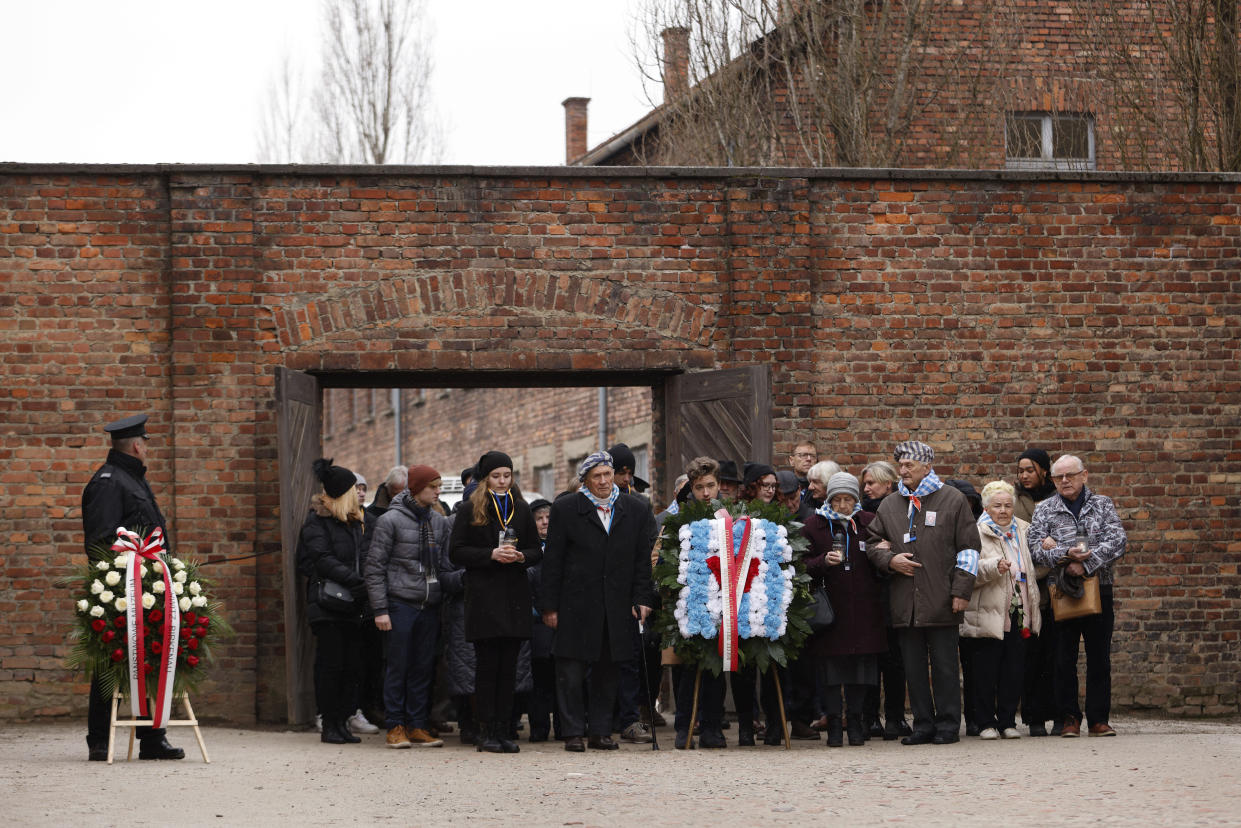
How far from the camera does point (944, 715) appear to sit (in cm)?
1034

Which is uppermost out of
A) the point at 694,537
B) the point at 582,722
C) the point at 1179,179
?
the point at 1179,179

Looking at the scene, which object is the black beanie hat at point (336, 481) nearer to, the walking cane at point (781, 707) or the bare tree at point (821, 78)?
the walking cane at point (781, 707)

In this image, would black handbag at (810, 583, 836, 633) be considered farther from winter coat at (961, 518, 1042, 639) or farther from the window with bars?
the window with bars

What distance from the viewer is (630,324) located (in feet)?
41.9

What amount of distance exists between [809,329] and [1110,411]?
8.10 feet

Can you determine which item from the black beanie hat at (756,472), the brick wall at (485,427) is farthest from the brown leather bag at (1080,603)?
the brick wall at (485,427)

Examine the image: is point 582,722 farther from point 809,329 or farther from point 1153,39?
point 1153,39

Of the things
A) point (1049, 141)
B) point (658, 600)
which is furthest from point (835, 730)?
point (1049, 141)

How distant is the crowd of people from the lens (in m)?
10.2

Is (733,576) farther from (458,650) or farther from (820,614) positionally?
(458,650)

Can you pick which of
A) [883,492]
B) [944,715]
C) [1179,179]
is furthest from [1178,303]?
[944,715]

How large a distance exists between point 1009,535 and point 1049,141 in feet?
36.2

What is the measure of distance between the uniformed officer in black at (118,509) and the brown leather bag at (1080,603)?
5.38m

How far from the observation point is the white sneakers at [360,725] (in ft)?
38.4
